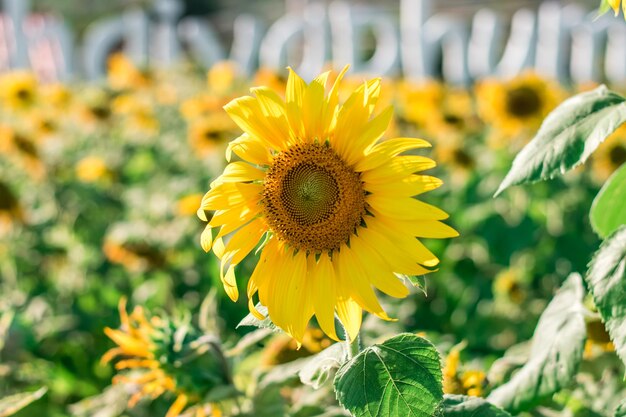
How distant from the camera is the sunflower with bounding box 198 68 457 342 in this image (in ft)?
3.10

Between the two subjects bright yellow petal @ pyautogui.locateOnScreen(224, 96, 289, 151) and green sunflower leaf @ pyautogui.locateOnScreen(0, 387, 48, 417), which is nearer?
bright yellow petal @ pyautogui.locateOnScreen(224, 96, 289, 151)

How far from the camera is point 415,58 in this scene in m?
7.00

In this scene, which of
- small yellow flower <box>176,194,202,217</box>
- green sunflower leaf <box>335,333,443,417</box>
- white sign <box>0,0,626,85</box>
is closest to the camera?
green sunflower leaf <box>335,333,443,417</box>

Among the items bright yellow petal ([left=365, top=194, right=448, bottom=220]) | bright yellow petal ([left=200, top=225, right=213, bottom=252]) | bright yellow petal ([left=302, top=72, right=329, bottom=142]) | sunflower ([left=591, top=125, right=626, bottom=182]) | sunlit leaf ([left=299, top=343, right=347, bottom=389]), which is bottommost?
sunflower ([left=591, top=125, right=626, bottom=182])

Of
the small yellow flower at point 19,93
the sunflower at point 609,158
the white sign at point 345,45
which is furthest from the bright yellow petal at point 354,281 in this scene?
the white sign at point 345,45

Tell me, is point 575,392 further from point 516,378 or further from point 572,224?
point 572,224

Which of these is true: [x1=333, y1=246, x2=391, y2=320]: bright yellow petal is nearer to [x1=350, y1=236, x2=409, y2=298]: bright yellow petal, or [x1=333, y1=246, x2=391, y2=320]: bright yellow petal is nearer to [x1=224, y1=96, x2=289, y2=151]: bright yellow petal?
[x1=350, y1=236, x2=409, y2=298]: bright yellow petal

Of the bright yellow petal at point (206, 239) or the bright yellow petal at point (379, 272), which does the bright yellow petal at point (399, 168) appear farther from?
the bright yellow petal at point (206, 239)

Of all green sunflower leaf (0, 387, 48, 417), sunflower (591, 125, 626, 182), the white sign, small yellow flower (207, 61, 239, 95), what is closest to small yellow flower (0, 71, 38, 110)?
small yellow flower (207, 61, 239, 95)

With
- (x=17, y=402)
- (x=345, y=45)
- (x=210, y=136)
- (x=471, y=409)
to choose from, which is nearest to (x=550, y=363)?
(x=471, y=409)

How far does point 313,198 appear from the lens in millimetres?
1025

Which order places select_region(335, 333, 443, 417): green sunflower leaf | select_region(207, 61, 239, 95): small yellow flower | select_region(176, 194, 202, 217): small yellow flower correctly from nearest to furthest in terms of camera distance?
1. select_region(335, 333, 443, 417): green sunflower leaf
2. select_region(176, 194, 202, 217): small yellow flower
3. select_region(207, 61, 239, 95): small yellow flower

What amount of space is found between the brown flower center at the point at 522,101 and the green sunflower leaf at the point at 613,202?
2260 mm

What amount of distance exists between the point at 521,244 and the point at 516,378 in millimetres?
1376
